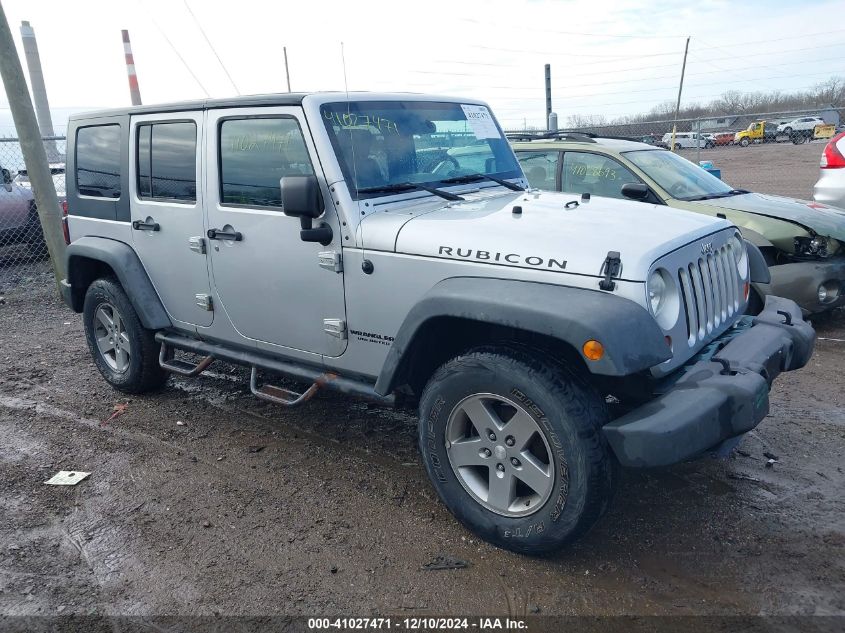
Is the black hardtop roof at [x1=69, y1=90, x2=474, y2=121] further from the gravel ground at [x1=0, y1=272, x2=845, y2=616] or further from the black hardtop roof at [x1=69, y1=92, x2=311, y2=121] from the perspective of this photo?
the gravel ground at [x1=0, y1=272, x2=845, y2=616]

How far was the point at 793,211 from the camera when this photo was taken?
595cm

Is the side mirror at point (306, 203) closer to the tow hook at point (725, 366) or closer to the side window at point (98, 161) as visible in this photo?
the tow hook at point (725, 366)

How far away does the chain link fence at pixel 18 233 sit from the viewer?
32.6 feet

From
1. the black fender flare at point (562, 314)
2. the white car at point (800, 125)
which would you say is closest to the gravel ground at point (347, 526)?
the black fender flare at point (562, 314)

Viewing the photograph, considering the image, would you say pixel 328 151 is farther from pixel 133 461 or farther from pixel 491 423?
pixel 133 461

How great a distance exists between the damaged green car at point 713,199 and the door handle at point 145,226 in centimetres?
337

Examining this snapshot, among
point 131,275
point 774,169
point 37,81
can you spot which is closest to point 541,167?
point 131,275

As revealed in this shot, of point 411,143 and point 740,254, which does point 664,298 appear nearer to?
point 740,254

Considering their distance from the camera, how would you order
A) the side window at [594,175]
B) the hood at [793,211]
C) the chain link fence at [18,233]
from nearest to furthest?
the hood at [793,211] → the side window at [594,175] → the chain link fence at [18,233]

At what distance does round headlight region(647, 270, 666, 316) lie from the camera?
9.17 feet

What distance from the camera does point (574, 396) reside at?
9.07 ft

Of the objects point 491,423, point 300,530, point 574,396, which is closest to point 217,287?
point 300,530

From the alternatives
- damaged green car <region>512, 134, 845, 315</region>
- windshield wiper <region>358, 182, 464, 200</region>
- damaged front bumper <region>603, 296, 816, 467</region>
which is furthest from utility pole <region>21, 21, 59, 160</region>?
damaged front bumper <region>603, 296, 816, 467</region>

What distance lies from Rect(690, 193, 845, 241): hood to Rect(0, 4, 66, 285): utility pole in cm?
669
